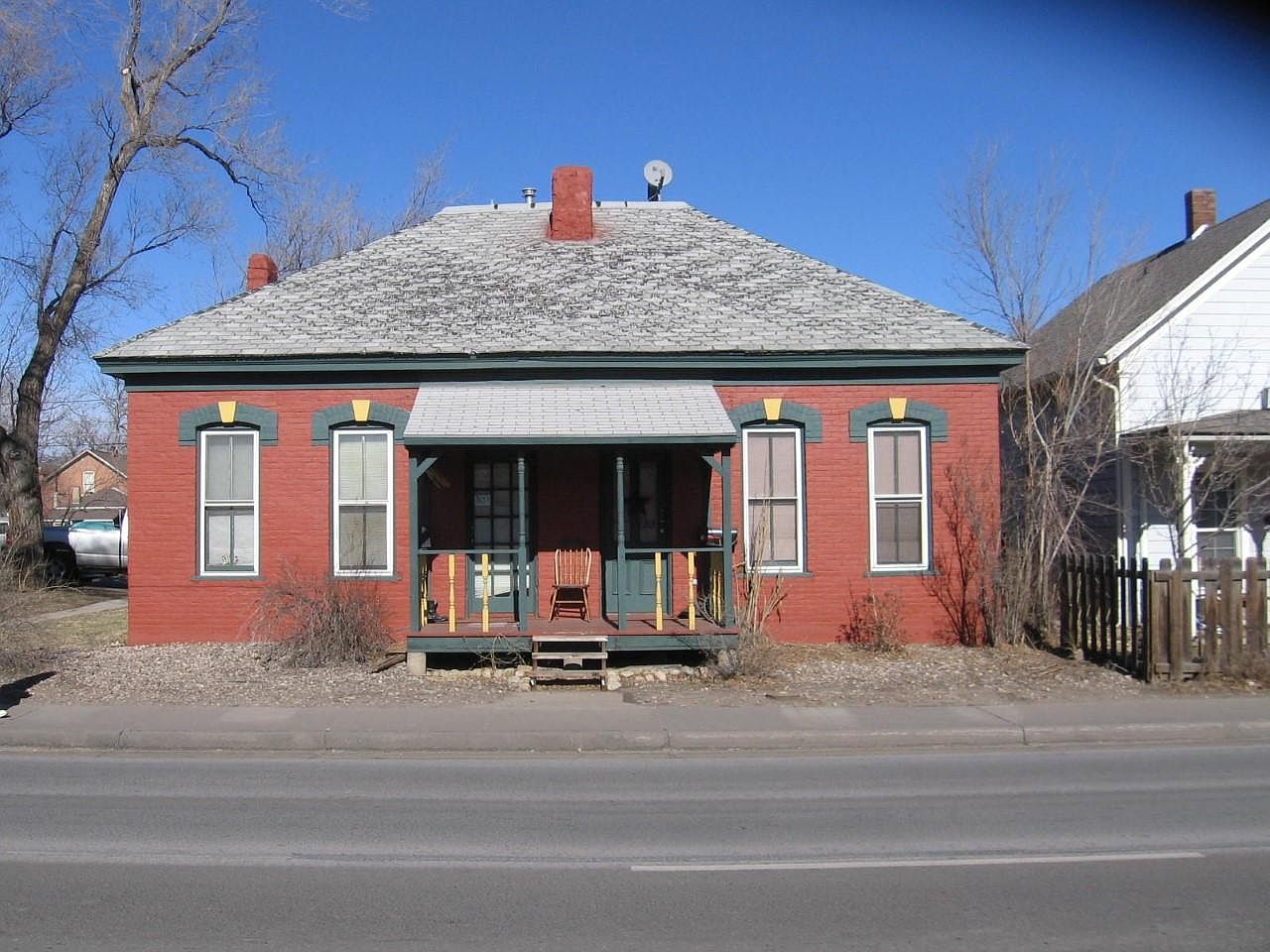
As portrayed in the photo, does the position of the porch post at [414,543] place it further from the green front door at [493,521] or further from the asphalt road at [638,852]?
the asphalt road at [638,852]

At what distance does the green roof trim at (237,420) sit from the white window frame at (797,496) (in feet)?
21.0

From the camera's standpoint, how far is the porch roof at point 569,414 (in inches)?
497

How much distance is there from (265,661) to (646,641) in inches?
180

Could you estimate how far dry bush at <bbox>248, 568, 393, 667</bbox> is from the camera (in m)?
12.5

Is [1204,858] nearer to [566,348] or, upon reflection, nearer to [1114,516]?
[566,348]

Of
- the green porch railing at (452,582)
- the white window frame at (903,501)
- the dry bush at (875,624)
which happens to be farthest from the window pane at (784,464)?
the green porch railing at (452,582)

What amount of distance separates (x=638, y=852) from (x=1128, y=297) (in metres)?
13.6

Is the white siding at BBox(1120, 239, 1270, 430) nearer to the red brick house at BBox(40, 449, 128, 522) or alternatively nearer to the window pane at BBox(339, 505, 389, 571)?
the window pane at BBox(339, 505, 389, 571)

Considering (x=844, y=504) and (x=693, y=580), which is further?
(x=844, y=504)

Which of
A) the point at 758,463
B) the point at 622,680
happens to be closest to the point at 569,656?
the point at 622,680

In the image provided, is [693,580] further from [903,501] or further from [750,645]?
[903,501]

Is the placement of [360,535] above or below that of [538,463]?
below

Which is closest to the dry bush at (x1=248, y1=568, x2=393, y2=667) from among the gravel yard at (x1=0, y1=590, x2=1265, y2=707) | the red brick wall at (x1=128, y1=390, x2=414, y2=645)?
the gravel yard at (x1=0, y1=590, x2=1265, y2=707)

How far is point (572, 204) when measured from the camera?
58.1ft
